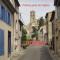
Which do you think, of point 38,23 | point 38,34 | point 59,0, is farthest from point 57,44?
point 38,23

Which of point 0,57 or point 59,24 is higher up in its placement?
point 59,24

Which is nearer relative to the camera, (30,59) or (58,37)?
(30,59)

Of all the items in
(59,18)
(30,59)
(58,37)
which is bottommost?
(30,59)

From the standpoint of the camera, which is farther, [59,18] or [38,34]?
[38,34]

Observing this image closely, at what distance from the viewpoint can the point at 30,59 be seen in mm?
37125

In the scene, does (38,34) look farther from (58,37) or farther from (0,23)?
(0,23)

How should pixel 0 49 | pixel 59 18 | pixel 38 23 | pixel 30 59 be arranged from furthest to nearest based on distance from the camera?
pixel 38 23, pixel 59 18, pixel 30 59, pixel 0 49

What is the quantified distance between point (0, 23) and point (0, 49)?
266 cm

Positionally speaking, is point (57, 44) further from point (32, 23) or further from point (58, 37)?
point (32, 23)

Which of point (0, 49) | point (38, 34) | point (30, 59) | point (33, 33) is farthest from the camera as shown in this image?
point (33, 33)

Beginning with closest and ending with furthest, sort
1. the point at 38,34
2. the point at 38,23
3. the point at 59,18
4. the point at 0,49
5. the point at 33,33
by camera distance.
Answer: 1. the point at 0,49
2. the point at 59,18
3. the point at 38,34
4. the point at 33,33
5. the point at 38,23

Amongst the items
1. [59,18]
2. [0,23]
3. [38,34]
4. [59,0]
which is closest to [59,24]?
[59,18]

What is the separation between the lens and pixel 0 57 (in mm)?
28625

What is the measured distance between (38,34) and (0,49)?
3427 inches
